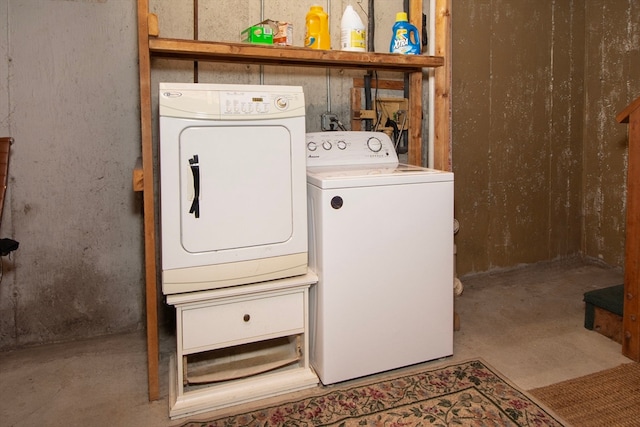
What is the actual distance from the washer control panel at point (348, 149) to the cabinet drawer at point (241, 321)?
0.71 metres

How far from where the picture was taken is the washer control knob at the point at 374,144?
2557 mm

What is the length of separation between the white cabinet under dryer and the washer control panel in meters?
0.37

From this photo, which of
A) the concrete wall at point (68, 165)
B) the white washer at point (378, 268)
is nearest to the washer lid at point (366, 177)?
the white washer at point (378, 268)

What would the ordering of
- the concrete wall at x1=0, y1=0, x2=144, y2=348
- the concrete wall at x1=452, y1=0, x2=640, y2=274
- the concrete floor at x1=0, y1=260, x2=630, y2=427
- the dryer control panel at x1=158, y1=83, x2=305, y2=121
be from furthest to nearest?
the concrete wall at x1=452, y1=0, x2=640, y2=274, the concrete wall at x1=0, y1=0, x2=144, y2=348, the concrete floor at x1=0, y1=260, x2=630, y2=427, the dryer control panel at x1=158, y1=83, x2=305, y2=121

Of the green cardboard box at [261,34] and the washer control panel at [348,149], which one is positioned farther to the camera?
the washer control panel at [348,149]

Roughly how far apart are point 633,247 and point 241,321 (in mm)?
1835

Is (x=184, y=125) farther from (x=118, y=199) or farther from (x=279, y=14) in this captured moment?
(x=279, y=14)

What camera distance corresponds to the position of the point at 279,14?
2.69 meters

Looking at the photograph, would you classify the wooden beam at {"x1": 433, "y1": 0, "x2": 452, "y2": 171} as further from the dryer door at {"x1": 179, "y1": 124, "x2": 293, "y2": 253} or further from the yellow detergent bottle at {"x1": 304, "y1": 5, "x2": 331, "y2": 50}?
the dryer door at {"x1": 179, "y1": 124, "x2": 293, "y2": 253}

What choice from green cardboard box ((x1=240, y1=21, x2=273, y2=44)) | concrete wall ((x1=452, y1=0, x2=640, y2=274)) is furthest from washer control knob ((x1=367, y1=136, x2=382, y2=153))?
concrete wall ((x1=452, y1=0, x2=640, y2=274))

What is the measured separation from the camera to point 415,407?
76.8 inches

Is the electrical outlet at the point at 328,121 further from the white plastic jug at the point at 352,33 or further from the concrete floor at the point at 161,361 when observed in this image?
the concrete floor at the point at 161,361

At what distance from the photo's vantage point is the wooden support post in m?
2.26

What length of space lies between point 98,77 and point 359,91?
1.41 meters
